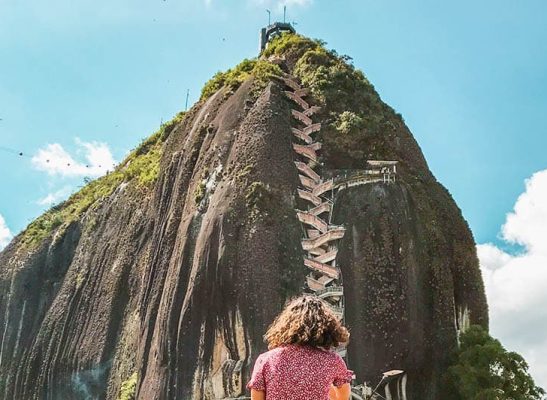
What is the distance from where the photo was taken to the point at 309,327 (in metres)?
5.29

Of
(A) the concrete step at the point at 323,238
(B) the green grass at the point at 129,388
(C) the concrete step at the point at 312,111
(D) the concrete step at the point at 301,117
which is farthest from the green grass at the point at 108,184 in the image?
(A) the concrete step at the point at 323,238

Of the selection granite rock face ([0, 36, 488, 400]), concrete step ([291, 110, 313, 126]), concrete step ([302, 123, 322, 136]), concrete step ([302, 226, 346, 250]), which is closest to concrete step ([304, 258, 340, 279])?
granite rock face ([0, 36, 488, 400])

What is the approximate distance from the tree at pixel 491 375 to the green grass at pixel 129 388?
1088 cm

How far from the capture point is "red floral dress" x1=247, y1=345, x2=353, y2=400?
17.3 ft

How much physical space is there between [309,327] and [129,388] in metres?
25.0

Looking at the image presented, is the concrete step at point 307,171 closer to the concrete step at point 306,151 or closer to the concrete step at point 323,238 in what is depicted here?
the concrete step at point 306,151

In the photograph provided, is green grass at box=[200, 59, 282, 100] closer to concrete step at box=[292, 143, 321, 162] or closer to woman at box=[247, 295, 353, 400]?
concrete step at box=[292, 143, 321, 162]

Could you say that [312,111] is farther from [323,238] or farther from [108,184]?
[108,184]

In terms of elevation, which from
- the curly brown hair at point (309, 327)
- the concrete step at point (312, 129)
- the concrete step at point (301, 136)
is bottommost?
the curly brown hair at point (309, 327)

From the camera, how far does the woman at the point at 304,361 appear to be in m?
5.27

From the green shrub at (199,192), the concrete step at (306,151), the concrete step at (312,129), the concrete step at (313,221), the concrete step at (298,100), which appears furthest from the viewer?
the concrete step at (298,100)

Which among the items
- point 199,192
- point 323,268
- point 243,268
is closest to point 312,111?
point 199,192

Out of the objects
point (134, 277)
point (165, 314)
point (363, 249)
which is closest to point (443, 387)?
point (363, 249)

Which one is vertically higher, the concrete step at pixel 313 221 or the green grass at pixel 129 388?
the concrete step at pixel 313 221
